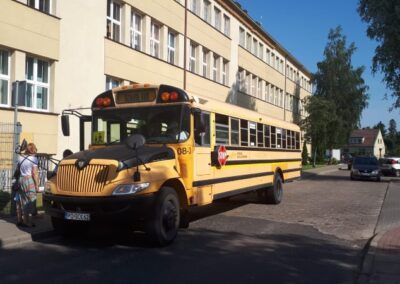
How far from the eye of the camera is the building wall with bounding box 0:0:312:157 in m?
17.7

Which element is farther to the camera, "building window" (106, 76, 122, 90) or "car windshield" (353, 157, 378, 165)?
"car windshield" (353, 157, 378, 165)

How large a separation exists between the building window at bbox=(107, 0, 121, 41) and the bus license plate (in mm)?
15045

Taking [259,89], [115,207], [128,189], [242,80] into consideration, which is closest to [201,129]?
[128,189]

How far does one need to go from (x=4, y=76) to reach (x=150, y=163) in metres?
10.1

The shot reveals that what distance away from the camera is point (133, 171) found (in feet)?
28.0

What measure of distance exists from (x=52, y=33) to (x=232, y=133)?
9441mm

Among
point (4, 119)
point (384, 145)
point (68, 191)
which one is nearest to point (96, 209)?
point (68, 191)

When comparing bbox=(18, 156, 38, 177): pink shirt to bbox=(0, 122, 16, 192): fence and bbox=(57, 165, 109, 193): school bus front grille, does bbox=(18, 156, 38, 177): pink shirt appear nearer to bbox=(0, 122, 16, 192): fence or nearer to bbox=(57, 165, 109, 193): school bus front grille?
bbox=(57, 165, 109, 193): school bus front grille

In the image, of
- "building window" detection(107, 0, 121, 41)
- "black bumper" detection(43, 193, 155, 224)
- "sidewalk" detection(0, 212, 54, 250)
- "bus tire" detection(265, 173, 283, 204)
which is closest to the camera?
"black bumper" detection(43, 193, 155, 224)

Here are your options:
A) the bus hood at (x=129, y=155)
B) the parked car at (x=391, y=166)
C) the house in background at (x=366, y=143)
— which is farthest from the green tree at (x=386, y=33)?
the house in background at (x=366, y=143)

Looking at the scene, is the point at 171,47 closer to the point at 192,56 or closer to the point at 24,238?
the point at 192,56

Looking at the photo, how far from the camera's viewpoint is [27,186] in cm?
1018

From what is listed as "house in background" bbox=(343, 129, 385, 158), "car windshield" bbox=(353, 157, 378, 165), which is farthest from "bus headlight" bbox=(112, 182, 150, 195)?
"house in background" bbox=(343, 129, 385, 158)

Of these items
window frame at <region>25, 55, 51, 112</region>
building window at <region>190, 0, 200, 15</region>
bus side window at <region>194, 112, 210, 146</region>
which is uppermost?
building window at <region>190, 0, 200, 15</region>
